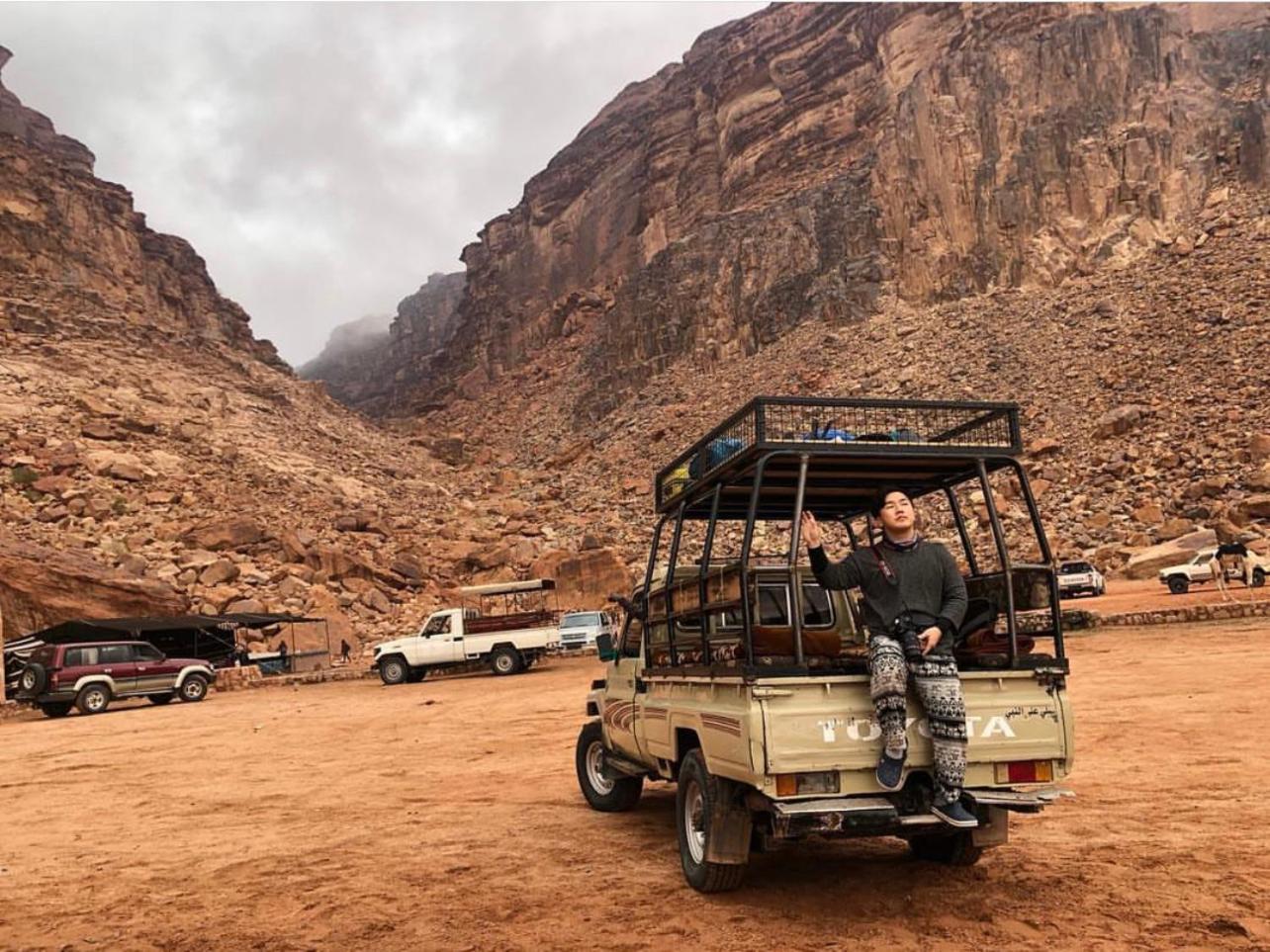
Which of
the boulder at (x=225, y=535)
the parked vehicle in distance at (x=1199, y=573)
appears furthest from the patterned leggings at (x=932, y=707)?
the boulder at (x=225, y=535)

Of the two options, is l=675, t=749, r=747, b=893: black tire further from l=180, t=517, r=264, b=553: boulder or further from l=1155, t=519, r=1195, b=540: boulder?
l=180, t=517, r=264, b=553: boulder

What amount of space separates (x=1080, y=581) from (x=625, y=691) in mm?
25850

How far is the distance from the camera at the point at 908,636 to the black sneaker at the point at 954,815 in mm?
730

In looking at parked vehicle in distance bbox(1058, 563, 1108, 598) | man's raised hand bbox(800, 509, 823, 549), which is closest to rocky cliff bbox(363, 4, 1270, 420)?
parked vehicle in distance bbox(1058, 563, 1108, 598)

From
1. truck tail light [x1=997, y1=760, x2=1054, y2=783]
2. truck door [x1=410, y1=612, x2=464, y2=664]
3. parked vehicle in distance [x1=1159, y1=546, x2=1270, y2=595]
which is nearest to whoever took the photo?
truck tail light [x1=997, y1=760, x2=1054, y2=783]

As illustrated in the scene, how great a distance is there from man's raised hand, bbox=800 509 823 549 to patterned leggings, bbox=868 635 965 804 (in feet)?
2.02

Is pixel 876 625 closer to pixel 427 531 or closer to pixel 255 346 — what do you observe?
pixel 427 531

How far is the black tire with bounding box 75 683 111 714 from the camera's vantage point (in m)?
22.0

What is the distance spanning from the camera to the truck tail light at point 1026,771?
5.15 m

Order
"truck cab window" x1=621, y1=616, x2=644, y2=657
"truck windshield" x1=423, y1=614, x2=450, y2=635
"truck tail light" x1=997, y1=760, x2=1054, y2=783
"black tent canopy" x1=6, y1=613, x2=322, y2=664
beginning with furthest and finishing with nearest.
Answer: "black tent canopy" x1=6, y1=613, x2=322, y2=664, "truck windshield" x1=423, y1=614, x2=450, y2=635, "truck cab window" x1=621, y1=616, x2=644, y2=657, "truck tail light" x1=997, y1=760, x2=1054, y2=783

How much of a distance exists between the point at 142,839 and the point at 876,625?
21.7 ft

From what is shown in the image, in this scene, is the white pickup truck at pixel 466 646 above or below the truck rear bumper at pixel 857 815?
above

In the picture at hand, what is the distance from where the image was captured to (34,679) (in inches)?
838

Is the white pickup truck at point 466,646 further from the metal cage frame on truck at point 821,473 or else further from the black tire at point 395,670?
the metal cage frame on truck at point 821,473
